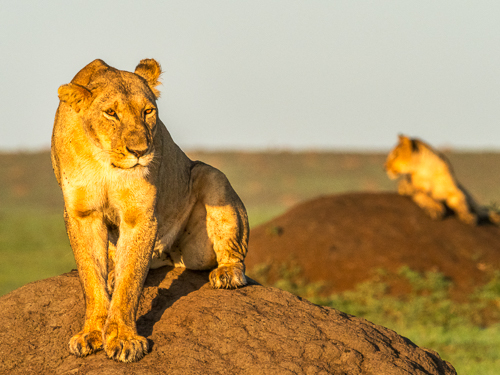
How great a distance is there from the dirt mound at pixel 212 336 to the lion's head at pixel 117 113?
1511 millimetres

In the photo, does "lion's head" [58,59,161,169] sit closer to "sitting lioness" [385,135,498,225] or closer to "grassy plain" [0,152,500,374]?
"grassy plain" [0,152,500,374]

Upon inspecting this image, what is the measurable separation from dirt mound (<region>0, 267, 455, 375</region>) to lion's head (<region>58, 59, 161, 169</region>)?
1.51 meters

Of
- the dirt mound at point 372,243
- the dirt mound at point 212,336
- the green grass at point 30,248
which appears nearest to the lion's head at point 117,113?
the dirt mound at point 212,336

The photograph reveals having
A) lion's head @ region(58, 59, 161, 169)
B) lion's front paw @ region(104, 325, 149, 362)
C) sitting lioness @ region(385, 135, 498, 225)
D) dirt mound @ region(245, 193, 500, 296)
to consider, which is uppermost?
lion's head @ region(58, 59, 161, 169)

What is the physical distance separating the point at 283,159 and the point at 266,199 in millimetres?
9013

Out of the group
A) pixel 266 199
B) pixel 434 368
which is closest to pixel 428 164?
pixel 434 368

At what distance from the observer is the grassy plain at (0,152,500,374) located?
564 inches

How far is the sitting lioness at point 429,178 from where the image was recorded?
1873cm

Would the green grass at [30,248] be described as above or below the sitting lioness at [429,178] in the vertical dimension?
below

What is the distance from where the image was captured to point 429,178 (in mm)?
18859

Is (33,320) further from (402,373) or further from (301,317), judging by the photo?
(402,373)

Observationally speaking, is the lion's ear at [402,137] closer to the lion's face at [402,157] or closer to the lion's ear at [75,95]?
the lion's face at [402,157]

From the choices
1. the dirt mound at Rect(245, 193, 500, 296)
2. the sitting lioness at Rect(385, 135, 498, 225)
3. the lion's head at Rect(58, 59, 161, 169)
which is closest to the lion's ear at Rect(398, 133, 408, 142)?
the sitting lioness at Rect(385, 135, 498, 225)

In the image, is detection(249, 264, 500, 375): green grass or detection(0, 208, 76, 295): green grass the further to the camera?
detection(0, 208, 76, 295): green grass
